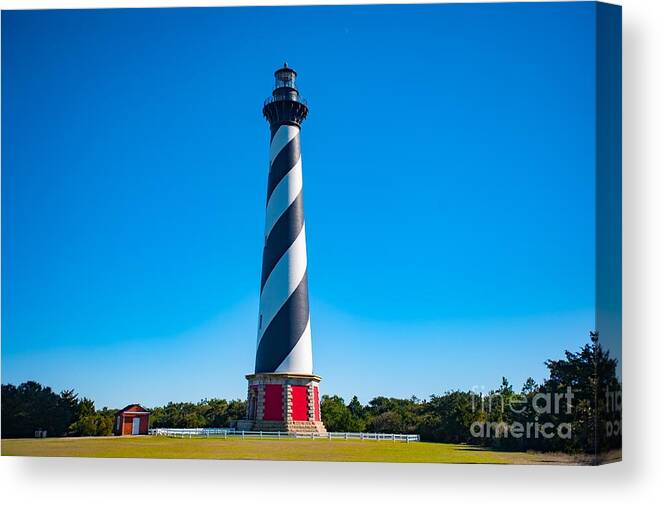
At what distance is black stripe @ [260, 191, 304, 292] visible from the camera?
2025 centimetres

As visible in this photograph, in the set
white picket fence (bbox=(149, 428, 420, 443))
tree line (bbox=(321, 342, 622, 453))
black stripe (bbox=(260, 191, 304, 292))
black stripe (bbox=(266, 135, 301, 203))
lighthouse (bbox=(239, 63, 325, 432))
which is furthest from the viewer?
black stripe (bbox=(266, 135, 301, 203))

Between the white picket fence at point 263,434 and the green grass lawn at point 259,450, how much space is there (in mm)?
258

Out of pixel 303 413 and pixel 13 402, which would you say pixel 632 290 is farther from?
pixel 13 402

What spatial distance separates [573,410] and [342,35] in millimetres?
7944

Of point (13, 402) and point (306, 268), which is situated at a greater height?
point (306, 268)

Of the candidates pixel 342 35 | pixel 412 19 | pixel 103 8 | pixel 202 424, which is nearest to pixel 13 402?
pixel 202 424

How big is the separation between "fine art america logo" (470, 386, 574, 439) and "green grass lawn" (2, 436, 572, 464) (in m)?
0.38

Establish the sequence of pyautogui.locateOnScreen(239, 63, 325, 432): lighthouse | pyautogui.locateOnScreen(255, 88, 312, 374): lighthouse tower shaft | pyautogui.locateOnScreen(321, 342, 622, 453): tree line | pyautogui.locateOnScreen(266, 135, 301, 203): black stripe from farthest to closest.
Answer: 1. pyautogui.locateOnScreen(266, 135, 301, 203): black stripe
2. pyautogui.locateOnScreen(255, 88, 312, 374): lighthouse tower shaft
3. pyautogui.locateOnScreen(239, 63, 325, 432): lighthouse
4. pyautogui.locateOnScreen(321, 342, 622, 453): tree line

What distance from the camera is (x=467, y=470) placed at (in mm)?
15477

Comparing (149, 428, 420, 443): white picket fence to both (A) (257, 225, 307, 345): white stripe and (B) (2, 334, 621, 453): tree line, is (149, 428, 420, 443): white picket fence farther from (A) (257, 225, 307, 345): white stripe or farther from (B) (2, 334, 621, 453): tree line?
(A) (257, 225, 307, 345): white stripe

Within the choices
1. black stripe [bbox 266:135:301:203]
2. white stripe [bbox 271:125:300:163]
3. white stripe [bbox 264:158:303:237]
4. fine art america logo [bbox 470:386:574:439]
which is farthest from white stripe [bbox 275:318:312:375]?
fine art america logo [bbox 470:386:574:439]

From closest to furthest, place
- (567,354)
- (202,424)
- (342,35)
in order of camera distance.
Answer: (567,354)
(342,35)
(202,424)

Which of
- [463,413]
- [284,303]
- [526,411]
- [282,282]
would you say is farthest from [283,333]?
[526,411]

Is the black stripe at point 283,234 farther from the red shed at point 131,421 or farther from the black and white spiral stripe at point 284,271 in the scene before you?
the red shed at point 131,421
